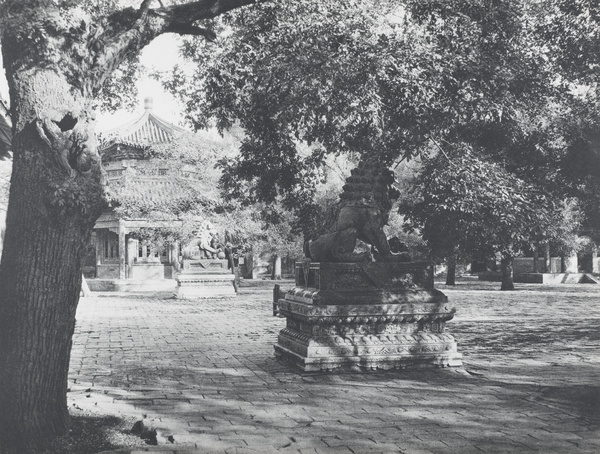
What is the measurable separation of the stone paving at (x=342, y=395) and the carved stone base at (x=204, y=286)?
10254mm

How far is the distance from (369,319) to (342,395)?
169 cm

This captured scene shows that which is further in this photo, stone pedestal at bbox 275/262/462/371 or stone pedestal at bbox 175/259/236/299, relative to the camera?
stone pedestal at bbox 175/259/236/299

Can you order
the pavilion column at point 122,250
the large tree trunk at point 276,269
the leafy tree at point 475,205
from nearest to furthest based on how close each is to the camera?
the leafy tree at point 475,205 < the pavilion column at point 122,250 < the large tree trunk at point 276,269

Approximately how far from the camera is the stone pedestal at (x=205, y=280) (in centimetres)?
2277

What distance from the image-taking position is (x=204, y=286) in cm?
2319

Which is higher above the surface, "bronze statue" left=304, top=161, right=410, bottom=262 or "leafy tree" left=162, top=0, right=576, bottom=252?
"leafy tree" left=162, top=0, right=576, bottom=252

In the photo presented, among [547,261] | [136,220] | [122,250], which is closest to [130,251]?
[122,250]

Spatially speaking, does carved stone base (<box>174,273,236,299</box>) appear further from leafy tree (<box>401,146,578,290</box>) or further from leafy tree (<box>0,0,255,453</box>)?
leafy tree (<box>0,0,255,453</box>)

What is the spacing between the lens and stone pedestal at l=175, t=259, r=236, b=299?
2277 centimetres

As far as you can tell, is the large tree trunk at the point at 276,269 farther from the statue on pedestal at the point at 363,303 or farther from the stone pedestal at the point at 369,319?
the stone pedestal at the point at 369,319

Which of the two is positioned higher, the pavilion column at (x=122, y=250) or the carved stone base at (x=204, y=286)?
the pavilion column at (x=122, y=250)

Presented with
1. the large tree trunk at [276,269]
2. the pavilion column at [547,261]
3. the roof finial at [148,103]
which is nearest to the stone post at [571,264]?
the pavilion column at [547,261]

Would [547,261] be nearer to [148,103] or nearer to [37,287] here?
[148,103]

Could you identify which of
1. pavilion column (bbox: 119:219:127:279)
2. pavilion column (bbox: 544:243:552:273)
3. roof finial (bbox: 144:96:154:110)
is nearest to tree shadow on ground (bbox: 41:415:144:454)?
pavilion column (bbox: 119:219:127:279)
